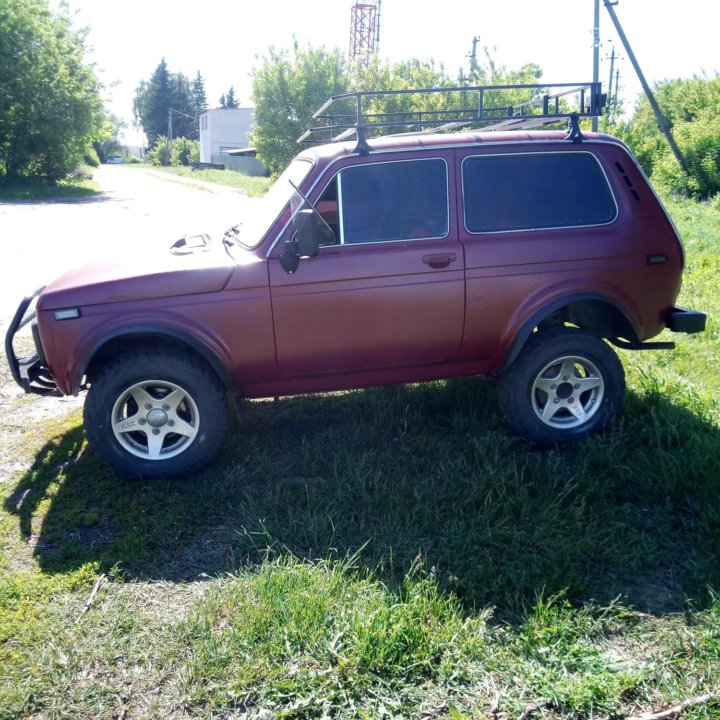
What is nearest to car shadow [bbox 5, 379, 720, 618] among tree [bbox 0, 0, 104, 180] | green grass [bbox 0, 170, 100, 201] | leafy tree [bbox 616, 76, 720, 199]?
leafy tree [bbox 616, 76, 720, 199]

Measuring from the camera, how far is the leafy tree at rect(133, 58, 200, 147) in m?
108

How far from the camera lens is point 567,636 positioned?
3.14 m

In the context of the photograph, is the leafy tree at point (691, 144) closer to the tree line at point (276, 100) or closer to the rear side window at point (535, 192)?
the tree line at point (276, 100)

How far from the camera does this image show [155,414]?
4.59m

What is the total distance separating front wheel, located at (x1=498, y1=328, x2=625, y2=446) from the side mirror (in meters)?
1.53

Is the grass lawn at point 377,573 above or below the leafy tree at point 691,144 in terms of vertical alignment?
below

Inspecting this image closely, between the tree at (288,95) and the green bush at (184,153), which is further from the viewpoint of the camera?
the green bush at (184,153)

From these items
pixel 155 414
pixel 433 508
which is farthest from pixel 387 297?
pixel 155 414

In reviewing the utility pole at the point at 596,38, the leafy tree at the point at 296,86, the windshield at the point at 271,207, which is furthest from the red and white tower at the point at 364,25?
the windshield at the point at 271,207

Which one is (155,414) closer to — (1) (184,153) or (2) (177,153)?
(2) (177,153)

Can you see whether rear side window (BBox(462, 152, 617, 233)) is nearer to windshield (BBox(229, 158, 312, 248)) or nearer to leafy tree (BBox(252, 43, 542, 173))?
windshield (BBox(229, 158, 312, 248))

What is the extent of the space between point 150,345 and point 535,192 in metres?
2.68

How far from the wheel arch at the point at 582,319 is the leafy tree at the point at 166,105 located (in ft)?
362

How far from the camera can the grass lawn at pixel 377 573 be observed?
9.40 feet
